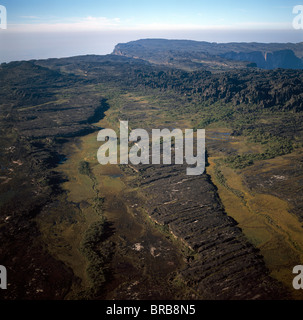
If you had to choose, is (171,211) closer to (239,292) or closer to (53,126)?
(239,292)

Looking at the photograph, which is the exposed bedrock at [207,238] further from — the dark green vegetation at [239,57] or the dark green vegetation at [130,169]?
the dark green vegetation at [239,57]

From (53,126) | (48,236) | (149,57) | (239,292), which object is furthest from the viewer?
(149,57)

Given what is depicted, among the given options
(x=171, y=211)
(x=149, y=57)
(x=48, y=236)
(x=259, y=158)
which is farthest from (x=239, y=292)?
(x=149, y=57)

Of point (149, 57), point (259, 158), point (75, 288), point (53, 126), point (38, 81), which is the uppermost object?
point (149, 57)

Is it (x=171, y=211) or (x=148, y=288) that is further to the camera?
(x=171, y=211)

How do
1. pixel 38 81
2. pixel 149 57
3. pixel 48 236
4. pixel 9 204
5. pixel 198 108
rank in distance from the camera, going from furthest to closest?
pixel 149 57, pixel 38 81, pixel 198 108, pixel 9 204, pixel 48 236

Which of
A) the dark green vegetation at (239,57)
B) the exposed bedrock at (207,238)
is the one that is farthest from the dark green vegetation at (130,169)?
the dark green vegetation at (239,57)

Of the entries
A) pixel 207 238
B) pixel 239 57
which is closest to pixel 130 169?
pixel 207 238

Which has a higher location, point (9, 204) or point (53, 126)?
point (53, 126)

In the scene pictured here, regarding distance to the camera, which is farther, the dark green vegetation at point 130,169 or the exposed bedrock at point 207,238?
the dark green vegetation at point 130,169

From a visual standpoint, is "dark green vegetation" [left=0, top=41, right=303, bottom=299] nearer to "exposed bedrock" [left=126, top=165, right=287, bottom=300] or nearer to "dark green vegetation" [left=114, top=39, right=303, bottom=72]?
"exposed bedrock" [left=126, top=165, right=287, bottom=300]
